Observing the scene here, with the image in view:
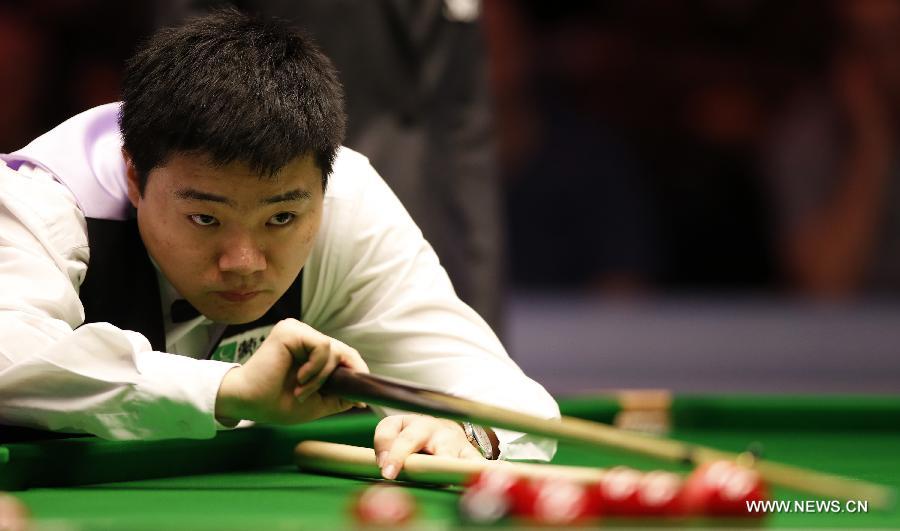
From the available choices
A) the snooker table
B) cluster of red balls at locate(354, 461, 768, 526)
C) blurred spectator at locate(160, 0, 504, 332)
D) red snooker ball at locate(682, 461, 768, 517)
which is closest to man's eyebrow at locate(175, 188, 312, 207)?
the snooker table

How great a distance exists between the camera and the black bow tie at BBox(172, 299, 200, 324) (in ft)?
9.46

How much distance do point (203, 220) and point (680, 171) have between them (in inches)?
190

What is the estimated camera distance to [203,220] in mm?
2572

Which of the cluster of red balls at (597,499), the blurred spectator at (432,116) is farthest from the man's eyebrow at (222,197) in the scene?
the blurred spectator at (432,116)

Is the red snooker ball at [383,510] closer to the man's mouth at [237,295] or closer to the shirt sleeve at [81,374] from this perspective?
the shirt sleeve at [81,374]

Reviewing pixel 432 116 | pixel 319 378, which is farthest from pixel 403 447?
pixel 432 116

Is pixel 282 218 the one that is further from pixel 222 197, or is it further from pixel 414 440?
pixel 414 440

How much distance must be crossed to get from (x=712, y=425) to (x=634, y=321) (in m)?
3.03

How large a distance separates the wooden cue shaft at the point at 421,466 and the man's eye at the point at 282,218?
42 centimetres

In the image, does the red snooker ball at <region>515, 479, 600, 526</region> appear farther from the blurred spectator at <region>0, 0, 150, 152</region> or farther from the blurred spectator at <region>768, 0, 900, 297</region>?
the blurred spectator at <region>768, 0, 900, 297</region>

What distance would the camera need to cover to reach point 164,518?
1.88 m

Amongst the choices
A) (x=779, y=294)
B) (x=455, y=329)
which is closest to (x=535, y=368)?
(x=779, y=294)

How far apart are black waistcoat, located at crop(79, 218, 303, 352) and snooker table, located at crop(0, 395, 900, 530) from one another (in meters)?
0.39

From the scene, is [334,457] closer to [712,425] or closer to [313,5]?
[712,425]
